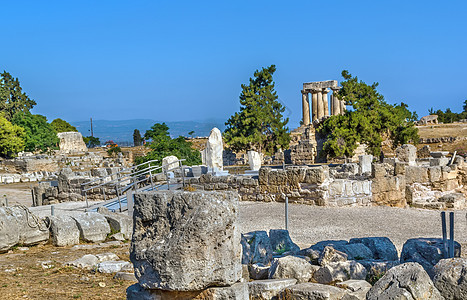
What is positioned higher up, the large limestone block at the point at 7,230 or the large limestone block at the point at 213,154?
the large limestone block at the point at 213,154

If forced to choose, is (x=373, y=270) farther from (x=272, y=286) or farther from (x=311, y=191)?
(x=311, y=191)

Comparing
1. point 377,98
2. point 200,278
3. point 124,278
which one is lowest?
point 124,278

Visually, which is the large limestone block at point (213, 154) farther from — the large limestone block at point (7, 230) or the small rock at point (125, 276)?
the small rock at point (125, 276)

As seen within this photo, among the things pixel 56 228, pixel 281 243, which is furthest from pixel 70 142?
pixel 281 243

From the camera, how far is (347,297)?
5176 millimetres

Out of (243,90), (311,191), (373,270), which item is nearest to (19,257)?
(373,270)

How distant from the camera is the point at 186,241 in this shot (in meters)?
4.57

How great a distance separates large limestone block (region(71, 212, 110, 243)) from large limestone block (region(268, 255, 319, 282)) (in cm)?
542

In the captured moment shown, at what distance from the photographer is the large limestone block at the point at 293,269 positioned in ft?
20.4

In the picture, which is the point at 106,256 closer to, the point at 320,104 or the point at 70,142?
the point at 320,104

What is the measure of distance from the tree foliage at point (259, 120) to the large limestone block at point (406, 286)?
37922 mm

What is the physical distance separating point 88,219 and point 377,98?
103 ft

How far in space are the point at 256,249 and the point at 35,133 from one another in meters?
44.6

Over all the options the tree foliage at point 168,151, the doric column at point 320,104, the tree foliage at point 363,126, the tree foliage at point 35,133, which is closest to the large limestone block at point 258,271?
the tree foliage at point 168,151
